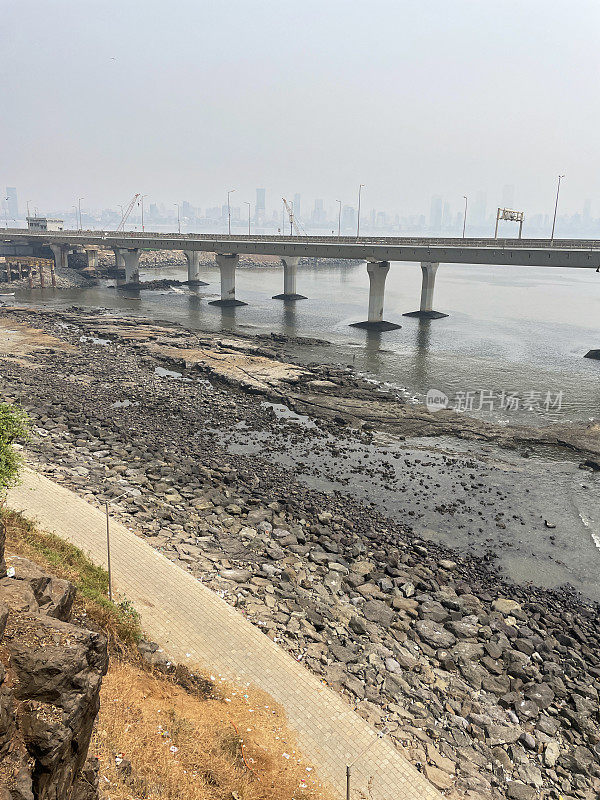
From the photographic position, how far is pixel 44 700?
7.73 metres

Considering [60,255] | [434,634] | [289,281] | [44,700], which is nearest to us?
[44,700]

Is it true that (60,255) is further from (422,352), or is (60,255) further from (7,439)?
(7,439)

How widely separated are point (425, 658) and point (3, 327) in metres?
58.5

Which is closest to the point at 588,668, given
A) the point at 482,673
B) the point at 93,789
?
the point at 482,673

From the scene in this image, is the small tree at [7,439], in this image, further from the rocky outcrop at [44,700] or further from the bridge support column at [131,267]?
the bridge support column at [131,267]

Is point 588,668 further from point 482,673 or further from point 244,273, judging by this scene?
point 244,273

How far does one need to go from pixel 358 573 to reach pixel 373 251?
55697 mm

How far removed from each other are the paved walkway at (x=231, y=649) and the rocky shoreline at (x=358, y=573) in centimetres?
92

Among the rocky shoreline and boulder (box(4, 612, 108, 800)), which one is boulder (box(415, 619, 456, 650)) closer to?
the rocky shoreline

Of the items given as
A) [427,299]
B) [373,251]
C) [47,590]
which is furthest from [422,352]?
[47,590]

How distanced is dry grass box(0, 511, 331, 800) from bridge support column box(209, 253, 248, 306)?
72.0m

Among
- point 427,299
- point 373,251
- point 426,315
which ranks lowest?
point 426,315

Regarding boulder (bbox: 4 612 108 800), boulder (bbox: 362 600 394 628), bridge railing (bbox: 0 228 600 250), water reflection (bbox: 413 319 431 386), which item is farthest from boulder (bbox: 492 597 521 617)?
bridge railing (bbox: 0 228 600 250)

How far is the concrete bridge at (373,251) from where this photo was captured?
5759 cm
